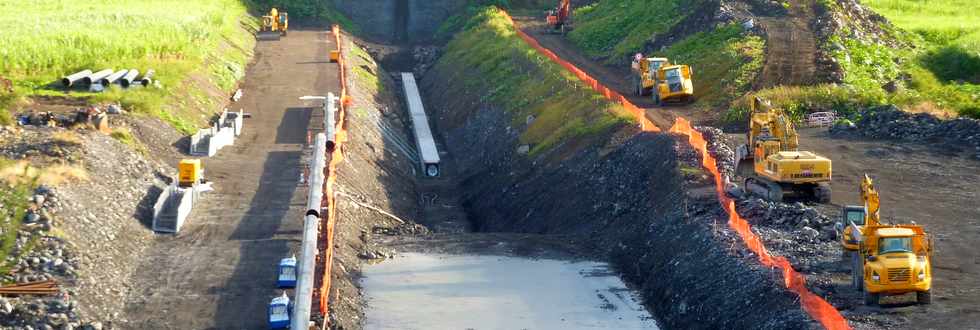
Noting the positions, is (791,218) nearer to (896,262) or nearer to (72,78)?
(896,262)

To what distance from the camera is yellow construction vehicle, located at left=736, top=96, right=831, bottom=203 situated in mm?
34406

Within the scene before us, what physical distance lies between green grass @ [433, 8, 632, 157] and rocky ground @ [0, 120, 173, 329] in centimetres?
1474

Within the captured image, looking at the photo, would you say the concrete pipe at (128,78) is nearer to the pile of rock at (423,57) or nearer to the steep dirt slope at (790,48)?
the steep dirt slope at (790,48)

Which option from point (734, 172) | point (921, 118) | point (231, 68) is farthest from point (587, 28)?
point (734, 172)

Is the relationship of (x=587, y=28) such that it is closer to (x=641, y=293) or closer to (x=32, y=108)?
(x=32, y=108)

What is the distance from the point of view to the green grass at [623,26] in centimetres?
7062

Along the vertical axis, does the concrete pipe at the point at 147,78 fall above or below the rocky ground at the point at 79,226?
above

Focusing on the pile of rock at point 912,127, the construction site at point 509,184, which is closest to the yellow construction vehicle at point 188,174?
the construction site at point 509,184

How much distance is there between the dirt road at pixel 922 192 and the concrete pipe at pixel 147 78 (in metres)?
19.3

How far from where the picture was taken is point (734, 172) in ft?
127

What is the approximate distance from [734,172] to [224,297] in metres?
15.7

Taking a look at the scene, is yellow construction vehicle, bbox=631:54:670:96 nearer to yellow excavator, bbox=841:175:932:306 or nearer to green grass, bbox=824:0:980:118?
green grass, bbox=824:0:980:118

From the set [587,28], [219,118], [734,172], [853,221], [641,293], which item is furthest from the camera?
[587,28]

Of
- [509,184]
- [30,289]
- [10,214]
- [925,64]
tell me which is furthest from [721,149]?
[925,64]
